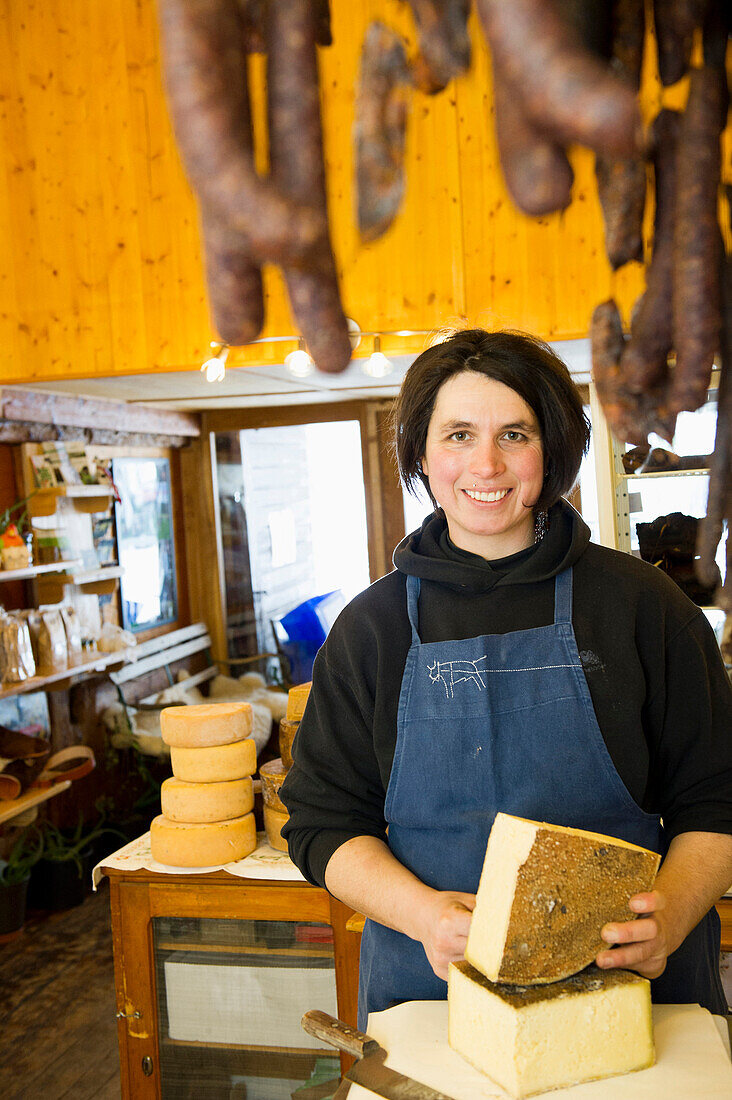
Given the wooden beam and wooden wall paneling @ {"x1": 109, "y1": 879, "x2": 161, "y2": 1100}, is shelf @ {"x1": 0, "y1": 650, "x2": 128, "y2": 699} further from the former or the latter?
wooden wall paneling @ {"x1": 109, "y1": 879, "x2": 161, "y2": 1100}

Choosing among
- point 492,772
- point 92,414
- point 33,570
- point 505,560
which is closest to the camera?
point 492,772

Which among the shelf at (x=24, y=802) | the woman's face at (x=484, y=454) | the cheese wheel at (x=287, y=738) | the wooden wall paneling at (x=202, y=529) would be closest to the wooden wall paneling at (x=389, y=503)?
the wooden wall paneling at (x=202, y=529)

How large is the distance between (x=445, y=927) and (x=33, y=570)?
3.56m

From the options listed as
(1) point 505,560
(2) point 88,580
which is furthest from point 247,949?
(2) point 88,580

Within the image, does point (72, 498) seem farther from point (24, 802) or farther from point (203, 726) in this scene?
point (203, 726)

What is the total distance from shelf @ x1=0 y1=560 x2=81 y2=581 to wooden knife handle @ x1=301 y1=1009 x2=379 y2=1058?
3346mm

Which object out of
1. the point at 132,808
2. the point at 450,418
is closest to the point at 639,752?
the point at 450,418

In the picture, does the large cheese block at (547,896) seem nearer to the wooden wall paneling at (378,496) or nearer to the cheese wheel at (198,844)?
the cheese wheel at (198,844)

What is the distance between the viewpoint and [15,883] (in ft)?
14.5

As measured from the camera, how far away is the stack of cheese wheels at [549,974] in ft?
3.92

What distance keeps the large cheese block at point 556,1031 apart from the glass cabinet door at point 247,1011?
140 cm

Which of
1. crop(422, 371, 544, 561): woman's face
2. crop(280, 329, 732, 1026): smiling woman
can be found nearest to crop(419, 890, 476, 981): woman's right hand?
crop(280, 329, 732, 1026): smiling woman

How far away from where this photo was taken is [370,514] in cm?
627

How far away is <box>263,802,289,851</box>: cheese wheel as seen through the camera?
2.69 m
